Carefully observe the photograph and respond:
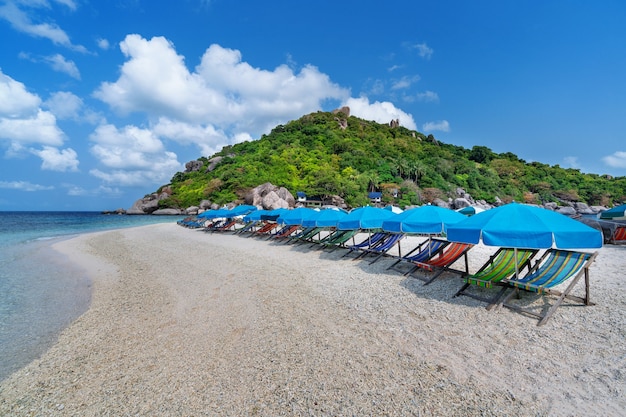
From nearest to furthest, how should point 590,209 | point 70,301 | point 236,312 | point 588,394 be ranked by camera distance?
1. point 588,394
2. point 236,312
3. point 70,301
4. point 590,209

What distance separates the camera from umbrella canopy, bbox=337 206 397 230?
29.7 feet

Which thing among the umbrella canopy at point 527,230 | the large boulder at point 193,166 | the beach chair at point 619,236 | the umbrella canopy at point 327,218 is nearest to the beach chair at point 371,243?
the umbrella canopy at point 327,218

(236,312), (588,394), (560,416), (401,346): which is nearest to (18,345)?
(236,312)

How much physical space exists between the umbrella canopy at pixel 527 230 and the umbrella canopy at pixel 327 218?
5.93 meters

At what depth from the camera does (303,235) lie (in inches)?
563

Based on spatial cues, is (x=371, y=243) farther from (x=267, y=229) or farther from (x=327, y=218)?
(x=267, y=229)

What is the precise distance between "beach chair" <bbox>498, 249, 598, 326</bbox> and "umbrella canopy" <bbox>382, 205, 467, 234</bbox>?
1841 millimetres

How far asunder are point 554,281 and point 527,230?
1.22 meters

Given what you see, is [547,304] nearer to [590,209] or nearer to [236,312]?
[236,312]

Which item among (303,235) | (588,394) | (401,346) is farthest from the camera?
(303,235)

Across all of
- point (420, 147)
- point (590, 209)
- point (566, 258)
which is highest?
point (420, 147)

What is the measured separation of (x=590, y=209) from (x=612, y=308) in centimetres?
7187

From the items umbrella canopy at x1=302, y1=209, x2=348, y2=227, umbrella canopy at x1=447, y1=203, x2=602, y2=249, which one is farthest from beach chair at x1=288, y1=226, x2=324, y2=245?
umbrella canopy at x1=447, y1=203, x2=602, y2=249

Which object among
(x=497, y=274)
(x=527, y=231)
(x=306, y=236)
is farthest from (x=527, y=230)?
(x=306, y=236)
